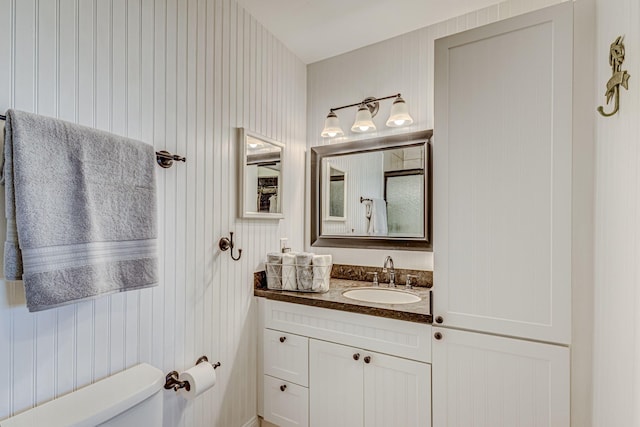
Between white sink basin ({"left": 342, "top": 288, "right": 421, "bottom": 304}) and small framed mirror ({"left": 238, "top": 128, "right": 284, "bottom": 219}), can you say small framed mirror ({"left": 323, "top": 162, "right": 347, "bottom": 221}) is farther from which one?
white sink basin ({"left": 342, "top": 288, "right": 421, "bottom": 304})

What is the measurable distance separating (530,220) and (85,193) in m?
1.56

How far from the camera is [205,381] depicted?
1370mm

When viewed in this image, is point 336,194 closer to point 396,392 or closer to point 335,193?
point 335,193

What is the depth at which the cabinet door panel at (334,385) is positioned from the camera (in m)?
1.53

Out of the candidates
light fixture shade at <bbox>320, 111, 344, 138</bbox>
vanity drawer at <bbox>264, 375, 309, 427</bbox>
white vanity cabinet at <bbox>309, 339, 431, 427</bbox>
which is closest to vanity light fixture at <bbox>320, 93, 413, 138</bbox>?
light fixture shade at <bbox>320, 111, 344, 138</bbox>

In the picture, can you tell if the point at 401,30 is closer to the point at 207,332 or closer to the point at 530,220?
the point at 530,220

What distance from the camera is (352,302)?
1564mm

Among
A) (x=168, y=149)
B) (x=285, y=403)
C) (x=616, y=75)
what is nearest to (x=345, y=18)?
(x=168, y=149)

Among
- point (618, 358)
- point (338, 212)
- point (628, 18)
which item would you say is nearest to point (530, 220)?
point (618, 358)

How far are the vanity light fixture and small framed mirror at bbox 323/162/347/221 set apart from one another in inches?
10.1

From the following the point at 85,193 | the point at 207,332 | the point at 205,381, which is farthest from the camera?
the point at 207,332

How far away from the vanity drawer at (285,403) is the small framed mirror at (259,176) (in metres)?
0.95

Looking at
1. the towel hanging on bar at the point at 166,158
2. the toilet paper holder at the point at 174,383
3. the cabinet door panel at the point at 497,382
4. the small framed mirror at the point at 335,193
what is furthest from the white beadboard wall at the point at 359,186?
the toilet paper holder at the point at 174,383

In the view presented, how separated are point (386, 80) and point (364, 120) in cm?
32
